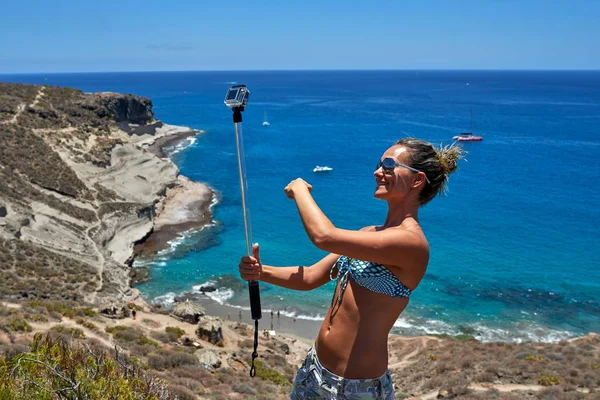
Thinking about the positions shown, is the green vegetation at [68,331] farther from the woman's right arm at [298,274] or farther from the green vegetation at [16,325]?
the woman's right arm at [298,274]

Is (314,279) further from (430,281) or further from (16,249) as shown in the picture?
(430,281)

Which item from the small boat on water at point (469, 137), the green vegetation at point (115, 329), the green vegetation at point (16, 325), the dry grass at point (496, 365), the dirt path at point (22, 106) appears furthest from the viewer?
the small boat on water at point (469, 137)

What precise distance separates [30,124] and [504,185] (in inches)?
1904

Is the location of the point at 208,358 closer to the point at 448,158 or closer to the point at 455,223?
the point at 448,158

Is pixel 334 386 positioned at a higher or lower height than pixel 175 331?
higher

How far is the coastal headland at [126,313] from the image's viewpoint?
482 inches

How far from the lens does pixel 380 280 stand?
3.04 metres

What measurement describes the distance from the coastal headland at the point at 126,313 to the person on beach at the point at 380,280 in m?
2.11

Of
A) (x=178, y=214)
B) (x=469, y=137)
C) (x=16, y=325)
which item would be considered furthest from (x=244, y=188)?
(x=469, y=137)

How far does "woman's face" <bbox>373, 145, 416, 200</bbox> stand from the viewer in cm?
311

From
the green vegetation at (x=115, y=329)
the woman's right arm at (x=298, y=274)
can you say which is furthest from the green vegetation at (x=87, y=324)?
the woman's right arm at (x=298, y=274)

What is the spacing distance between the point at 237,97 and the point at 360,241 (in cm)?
125

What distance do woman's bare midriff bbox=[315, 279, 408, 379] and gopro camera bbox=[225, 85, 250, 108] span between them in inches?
51.1

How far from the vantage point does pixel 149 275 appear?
105ft
